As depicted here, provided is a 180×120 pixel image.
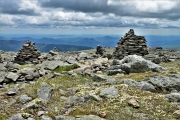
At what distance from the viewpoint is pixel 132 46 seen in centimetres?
5562

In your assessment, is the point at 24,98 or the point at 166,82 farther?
the point at 166,82

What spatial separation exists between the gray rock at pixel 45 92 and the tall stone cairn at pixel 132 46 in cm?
3516

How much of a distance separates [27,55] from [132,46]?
2597 cm

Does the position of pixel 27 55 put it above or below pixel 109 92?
below

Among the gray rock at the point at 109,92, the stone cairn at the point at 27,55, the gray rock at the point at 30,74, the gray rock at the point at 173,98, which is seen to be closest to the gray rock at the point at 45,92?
the gray rock at the point at 109,92

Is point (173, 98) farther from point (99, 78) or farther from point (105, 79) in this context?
point (99, 78)

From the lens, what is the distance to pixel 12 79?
28906mm

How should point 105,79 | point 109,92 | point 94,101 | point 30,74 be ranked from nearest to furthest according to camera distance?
point 94,101 → point 109,92 → point 105,79 → point 30,74

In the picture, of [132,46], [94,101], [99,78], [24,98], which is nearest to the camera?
[94,101]

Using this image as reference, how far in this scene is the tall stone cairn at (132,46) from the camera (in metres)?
55.6

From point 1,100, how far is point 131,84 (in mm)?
11927

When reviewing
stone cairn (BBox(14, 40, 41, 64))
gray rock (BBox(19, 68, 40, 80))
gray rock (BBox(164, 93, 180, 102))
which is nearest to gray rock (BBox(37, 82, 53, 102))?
gray rock (BBox(19, 68, 40, 80))

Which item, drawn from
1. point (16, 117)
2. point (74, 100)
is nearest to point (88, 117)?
point (74, 100)

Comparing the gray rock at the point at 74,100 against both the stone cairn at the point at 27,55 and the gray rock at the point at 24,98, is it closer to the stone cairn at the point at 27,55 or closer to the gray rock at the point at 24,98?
the gray rock at the point at 24,98
